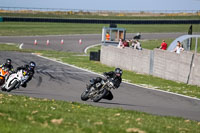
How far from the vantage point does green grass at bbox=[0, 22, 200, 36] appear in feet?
204

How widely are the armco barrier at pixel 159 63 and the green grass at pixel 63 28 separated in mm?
29492

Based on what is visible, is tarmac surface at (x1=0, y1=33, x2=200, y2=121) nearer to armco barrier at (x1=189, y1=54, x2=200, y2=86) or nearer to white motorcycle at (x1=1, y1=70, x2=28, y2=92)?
white motorcycle at (x1=1, y1=70, x2=28, y2=92)

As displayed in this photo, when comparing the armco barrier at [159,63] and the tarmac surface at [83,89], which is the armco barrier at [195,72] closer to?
the armco barrier at [159,63]

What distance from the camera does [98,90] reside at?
1655cm

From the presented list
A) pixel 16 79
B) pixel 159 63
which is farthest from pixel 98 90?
pixel 159 63

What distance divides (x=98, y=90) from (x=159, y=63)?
1136 cm

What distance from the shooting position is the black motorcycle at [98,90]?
52.4ft

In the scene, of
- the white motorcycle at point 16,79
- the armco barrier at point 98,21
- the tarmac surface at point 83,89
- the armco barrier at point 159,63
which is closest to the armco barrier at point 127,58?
the armco barrier at point 159,63

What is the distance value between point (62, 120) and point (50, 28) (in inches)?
2332

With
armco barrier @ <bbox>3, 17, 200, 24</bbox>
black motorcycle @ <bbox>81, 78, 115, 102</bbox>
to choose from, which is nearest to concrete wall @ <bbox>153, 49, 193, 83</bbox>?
black motorcycle @ <bbox>81, 78, 115, 102</bbox>

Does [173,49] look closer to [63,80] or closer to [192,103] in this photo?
[63,80]

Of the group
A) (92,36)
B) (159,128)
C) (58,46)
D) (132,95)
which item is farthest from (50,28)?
(159,128)

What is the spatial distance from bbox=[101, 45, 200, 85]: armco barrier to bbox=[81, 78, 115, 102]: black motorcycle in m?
8.40

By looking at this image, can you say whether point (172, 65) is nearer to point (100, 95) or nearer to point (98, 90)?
point (98, 90)
